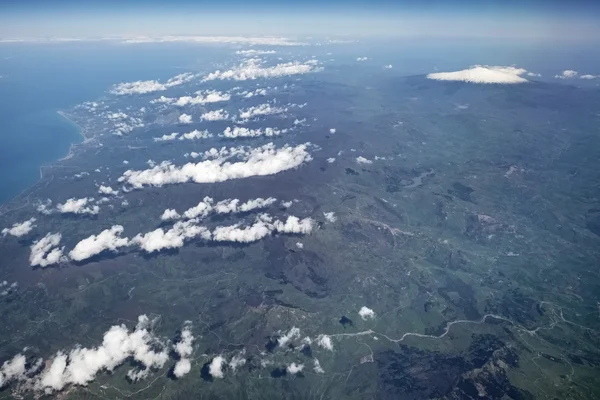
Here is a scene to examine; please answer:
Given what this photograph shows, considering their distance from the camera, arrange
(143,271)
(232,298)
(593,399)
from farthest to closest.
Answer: (143,271) → (232,298) → (593,399)

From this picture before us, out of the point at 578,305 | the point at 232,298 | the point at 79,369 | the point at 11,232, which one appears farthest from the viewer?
the point at 11,232

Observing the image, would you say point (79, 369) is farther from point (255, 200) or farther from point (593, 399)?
point (593, 399)

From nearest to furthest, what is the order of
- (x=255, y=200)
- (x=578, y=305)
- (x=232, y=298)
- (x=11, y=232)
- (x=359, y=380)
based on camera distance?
(x=359, y=380)
(x=578, y=305)
(x=232, y=298)
(x=11, y=232)
(x=255, y=200)

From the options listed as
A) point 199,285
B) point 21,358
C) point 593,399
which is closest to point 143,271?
point 199,285

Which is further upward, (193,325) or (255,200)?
(255,200)

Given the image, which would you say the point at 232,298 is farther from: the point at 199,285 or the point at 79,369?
the point at 79,369

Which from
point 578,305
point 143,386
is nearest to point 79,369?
point 143,386

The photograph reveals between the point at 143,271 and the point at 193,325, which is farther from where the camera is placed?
the point at 143,271

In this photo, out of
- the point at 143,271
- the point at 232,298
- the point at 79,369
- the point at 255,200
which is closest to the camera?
the point at 79,369

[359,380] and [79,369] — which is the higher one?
[79,369]
